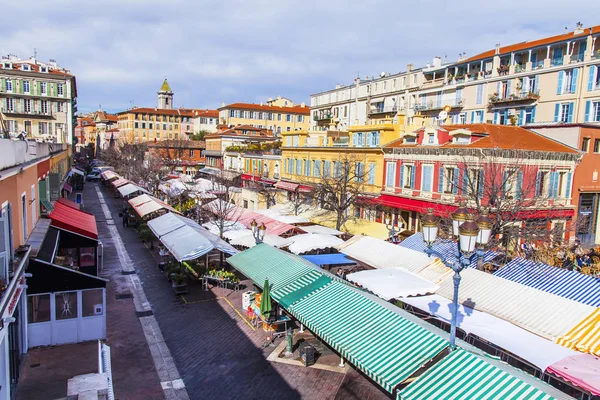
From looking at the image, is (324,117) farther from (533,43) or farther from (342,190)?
(342,190)

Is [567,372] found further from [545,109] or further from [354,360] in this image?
[545,109]

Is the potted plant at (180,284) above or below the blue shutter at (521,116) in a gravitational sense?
below

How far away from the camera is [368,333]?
1020 centimetres

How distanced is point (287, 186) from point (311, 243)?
20213mm

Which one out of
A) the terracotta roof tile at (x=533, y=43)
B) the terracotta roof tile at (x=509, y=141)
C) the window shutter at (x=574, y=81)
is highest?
the terracotta roof tile at (x=533, y=43)

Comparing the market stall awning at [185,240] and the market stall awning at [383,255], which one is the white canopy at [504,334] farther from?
the market stall awning at [185,240]

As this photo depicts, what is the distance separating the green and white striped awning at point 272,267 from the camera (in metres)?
14.3

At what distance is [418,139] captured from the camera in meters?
28.5

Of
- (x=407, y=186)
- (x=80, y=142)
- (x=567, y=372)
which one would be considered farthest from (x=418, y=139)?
(x=80, y=142)

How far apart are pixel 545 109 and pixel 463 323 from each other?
110 ft

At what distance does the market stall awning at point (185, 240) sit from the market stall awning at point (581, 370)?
42.2 ft

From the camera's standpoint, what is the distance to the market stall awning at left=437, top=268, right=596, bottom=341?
11344 millimetres

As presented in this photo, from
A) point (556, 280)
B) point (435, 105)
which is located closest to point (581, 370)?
point (556, 280)

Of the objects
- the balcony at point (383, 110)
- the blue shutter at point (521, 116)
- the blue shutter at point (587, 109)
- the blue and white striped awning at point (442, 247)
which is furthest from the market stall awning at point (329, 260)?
the balcony at point (383, 110)
